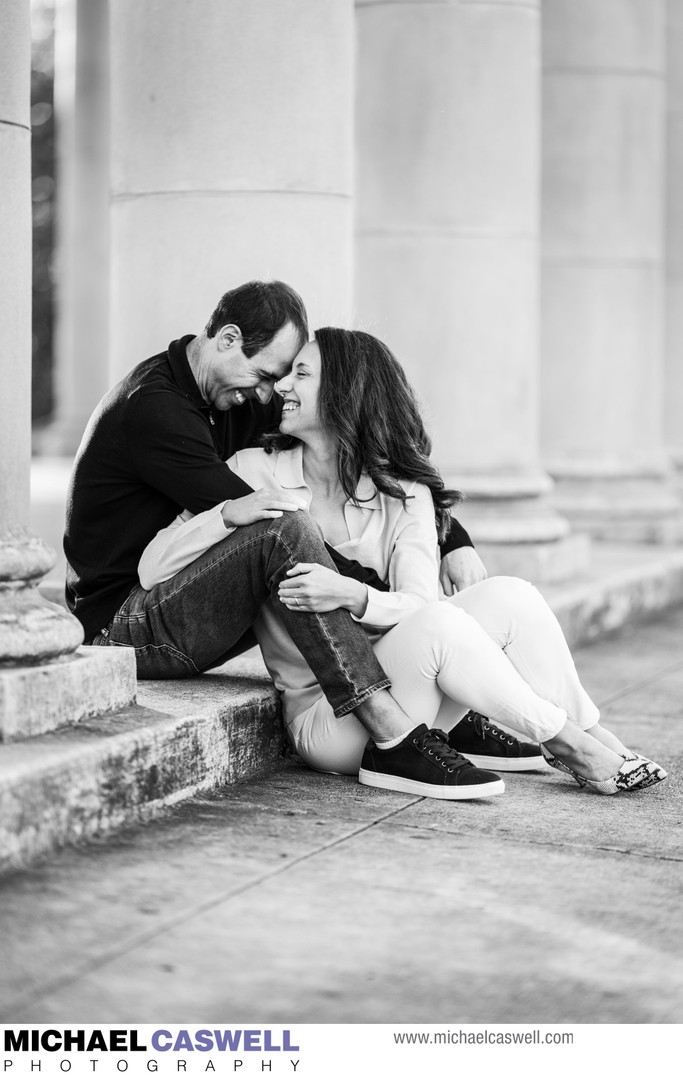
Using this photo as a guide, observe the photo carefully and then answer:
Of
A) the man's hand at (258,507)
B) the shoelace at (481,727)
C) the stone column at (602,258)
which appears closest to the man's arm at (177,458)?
the man's hand at (258,507)

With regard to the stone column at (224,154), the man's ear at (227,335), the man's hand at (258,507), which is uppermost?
the stone column at (224,154)

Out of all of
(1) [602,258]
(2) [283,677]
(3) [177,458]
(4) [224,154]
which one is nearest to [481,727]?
(2) [283,677]

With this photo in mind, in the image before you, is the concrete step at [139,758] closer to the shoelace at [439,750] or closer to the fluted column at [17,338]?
the fluted column at [17,338]

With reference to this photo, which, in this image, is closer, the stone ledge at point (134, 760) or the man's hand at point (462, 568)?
the stone ledge at point (134, 760)

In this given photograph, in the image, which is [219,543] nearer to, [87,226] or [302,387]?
[302,387]

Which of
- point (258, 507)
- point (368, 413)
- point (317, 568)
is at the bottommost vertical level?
point (317, 568)

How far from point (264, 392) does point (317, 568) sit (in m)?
0.78

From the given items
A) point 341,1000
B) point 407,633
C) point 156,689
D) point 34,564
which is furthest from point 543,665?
point 341,1000

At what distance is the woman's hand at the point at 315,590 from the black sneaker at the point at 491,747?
2.91 feet

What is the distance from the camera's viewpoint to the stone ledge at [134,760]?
386 cm

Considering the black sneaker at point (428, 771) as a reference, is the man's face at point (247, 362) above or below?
above

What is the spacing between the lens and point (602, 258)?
10.7 meters

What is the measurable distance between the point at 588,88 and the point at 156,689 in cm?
692
